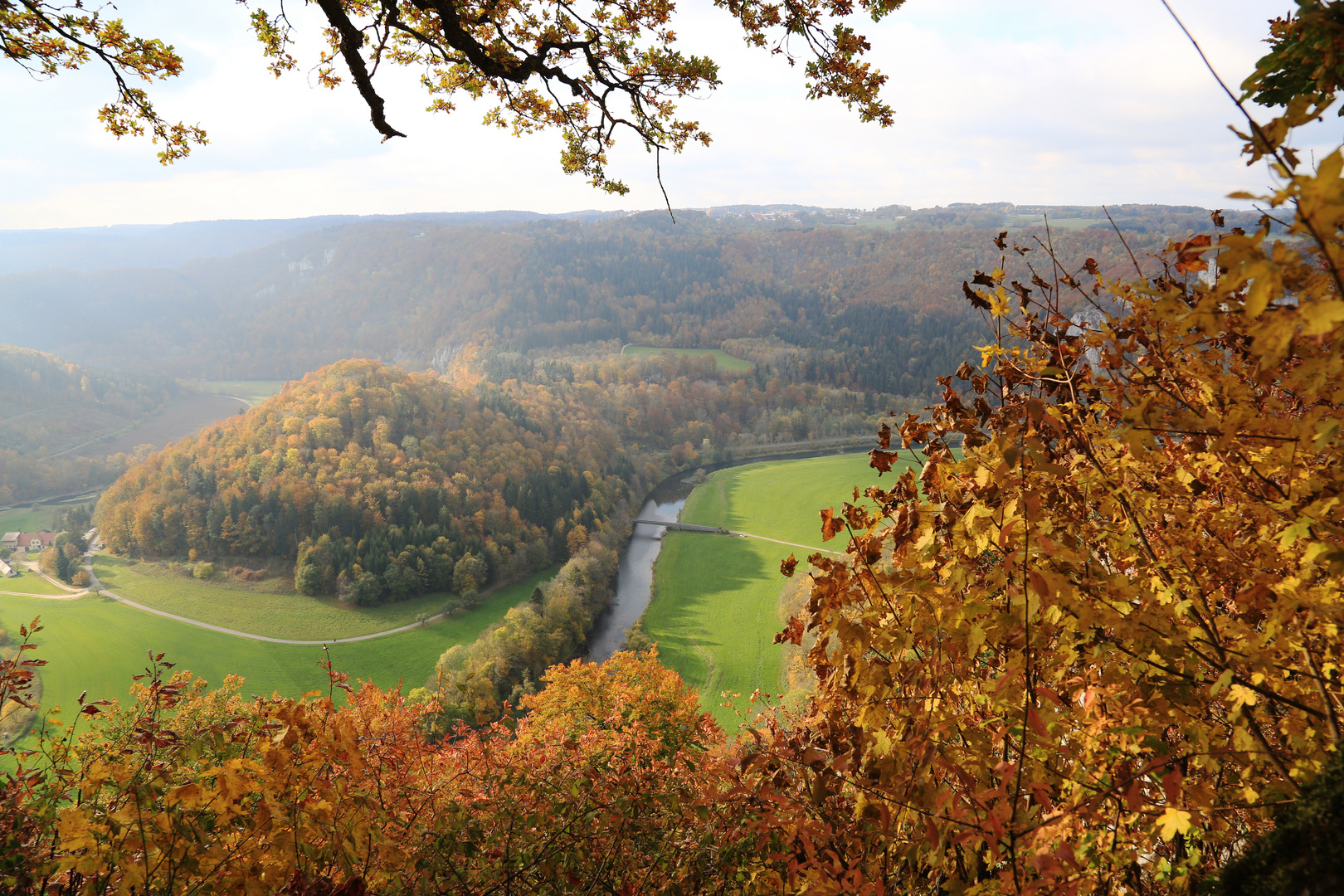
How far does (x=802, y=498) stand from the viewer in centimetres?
5753

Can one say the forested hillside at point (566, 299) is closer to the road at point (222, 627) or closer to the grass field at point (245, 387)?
the grass field at point (245, 387)

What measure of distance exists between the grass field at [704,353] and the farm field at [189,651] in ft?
240

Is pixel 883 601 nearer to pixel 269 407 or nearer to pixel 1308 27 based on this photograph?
pixel 1308 27

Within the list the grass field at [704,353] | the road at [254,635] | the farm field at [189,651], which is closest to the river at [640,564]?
the farm field at [189,651]

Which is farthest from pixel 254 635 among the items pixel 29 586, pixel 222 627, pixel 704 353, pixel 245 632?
pixel 704 353

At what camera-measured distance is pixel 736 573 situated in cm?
4403

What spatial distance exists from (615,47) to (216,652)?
140 feet

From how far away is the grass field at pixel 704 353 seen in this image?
10731cm

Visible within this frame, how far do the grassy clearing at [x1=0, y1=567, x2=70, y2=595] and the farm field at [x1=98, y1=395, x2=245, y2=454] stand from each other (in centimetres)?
5430

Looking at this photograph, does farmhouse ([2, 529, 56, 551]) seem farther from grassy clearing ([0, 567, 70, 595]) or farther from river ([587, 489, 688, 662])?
river ([587, 489, 688, 662])

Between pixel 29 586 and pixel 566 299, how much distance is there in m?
118

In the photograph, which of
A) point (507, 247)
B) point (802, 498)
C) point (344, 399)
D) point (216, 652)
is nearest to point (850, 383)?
point (802, 498)

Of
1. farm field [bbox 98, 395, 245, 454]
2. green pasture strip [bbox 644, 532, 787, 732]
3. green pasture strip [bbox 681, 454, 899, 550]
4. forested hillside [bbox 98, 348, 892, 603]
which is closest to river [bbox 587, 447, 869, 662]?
green pasture strip [bbox 644, 532, 787, 732]

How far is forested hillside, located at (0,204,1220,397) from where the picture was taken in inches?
4902
